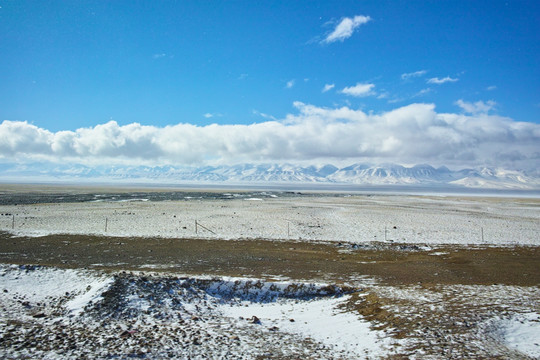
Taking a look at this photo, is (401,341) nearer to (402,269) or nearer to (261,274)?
(261,274)

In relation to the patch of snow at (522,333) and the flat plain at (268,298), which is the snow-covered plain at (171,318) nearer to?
the flat plain at (268,298)

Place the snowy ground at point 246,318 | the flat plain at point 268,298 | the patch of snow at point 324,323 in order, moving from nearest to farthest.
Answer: the snowy ground at point 246,318
the flat plain at point 268,298
the patch of snow at point 324,323

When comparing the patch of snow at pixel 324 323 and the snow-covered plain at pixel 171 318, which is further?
the patch of snow at pixel 324 323

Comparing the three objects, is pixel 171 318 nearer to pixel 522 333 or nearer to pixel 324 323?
pixel 324 323

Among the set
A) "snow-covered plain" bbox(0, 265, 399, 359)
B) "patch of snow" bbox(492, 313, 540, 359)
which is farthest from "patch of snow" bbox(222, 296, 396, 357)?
"patch of snow" bbox(492, 313, 540, 359)

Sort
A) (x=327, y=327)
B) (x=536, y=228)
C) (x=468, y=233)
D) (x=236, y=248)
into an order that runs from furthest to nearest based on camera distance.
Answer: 1. (x=536, y=228)
2. (x=468, y=233)
3. (x=236, y=248)
4. (x=327, y=327)

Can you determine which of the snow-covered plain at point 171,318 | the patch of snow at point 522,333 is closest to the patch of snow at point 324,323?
the snow-covered plain at point 171,318

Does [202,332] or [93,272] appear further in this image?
[93,272]

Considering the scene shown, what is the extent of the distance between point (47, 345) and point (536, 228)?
44.1m

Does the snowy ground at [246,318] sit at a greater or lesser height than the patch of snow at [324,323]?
greater

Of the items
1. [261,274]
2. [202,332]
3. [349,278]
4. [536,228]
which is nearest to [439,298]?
[349,278]

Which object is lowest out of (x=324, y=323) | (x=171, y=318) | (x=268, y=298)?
(x=268, y=298)

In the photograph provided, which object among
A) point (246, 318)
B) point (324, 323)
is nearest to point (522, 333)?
point (324, 323)

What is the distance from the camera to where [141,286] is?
1280cm
